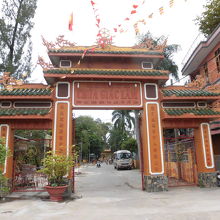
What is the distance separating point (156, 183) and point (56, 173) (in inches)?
160

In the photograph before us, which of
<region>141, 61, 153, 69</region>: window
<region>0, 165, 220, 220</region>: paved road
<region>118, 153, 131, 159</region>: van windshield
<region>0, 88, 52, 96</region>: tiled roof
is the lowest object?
<region>0, 165, 220, 220</region>: paved road

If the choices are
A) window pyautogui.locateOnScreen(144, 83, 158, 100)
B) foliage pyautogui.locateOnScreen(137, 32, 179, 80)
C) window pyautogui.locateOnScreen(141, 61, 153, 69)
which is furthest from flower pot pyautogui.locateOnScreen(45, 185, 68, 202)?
foliage pyautogui.locateOnScreen(137, 32, 179, 80)

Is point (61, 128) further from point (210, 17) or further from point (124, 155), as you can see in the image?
point (124, 155)

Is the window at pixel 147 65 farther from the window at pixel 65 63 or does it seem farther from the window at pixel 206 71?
the window at pixel 206 71

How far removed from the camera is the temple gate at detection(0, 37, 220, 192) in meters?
9.12

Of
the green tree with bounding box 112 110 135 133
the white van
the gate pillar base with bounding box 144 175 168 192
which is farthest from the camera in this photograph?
the green tree with bounding box 112 110 135 133

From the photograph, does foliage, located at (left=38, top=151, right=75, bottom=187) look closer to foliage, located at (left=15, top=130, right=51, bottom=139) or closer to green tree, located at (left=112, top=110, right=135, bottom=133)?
foliage, located at (left=15, top=130, right=51, bottom=139)

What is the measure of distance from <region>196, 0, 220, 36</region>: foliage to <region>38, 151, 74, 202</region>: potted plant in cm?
1656

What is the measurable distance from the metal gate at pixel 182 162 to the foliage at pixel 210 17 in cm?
1113

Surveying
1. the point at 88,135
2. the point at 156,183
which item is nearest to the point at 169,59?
the point at 156,183

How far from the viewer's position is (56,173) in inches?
315

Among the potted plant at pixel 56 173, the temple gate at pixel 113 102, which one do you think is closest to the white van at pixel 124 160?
the temple gate at pixel 113 102

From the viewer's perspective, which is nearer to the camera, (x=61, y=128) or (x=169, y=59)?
(x=61, y=128)

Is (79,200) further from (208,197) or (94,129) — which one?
(94,129)
